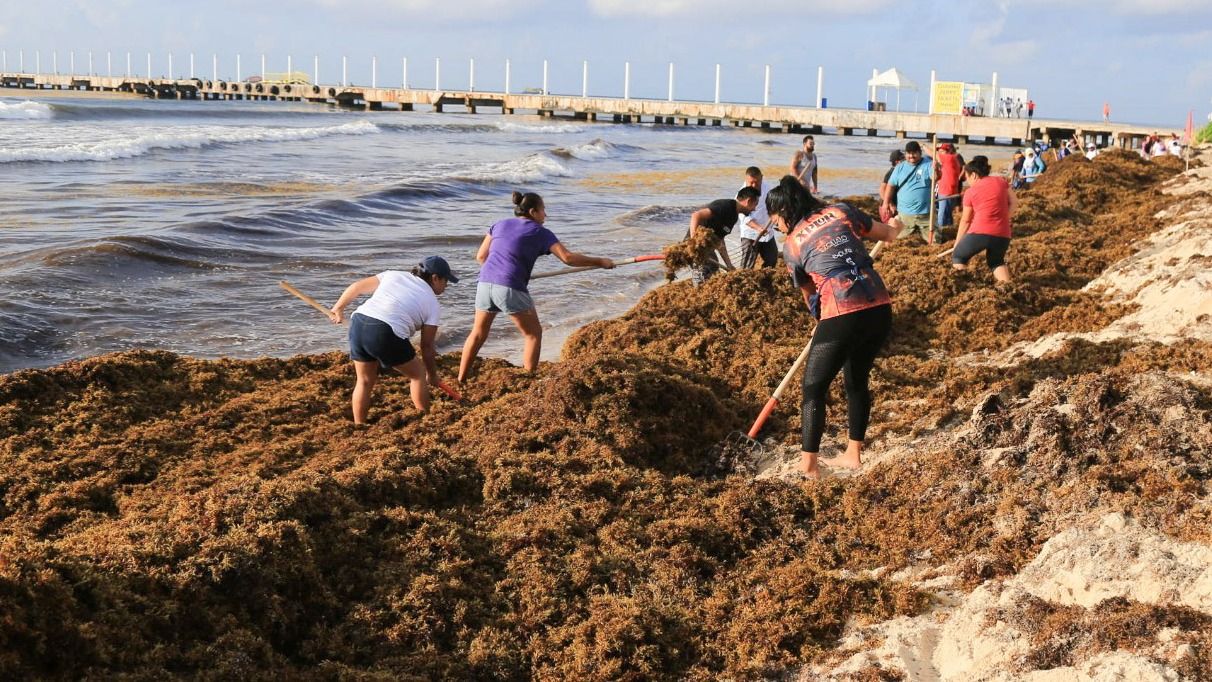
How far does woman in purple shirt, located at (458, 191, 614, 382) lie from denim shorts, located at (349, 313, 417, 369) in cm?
108

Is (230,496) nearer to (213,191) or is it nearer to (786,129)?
(213,191)

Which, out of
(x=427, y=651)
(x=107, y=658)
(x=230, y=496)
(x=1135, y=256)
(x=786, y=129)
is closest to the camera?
(x=107, y=658)

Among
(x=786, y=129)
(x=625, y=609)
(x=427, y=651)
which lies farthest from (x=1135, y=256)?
(x=786, y=129)

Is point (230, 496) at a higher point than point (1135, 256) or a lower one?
lower

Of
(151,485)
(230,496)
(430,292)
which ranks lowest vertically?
(151,485)

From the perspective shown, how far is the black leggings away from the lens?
17.2ft

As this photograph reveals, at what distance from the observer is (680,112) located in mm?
69750

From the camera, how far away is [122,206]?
1902 centimetres

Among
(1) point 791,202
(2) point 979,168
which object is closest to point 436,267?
(1) point 791,202

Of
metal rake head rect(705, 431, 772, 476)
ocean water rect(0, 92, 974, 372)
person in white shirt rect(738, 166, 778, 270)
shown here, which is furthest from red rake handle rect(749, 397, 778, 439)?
person in white shirt rect(738, 166, 778, 270)

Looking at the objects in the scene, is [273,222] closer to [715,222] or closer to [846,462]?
[715,222]

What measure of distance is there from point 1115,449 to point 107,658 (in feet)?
14.0

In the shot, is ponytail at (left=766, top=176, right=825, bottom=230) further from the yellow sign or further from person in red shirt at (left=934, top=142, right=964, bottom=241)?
the yellow sign

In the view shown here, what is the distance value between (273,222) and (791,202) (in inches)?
558
